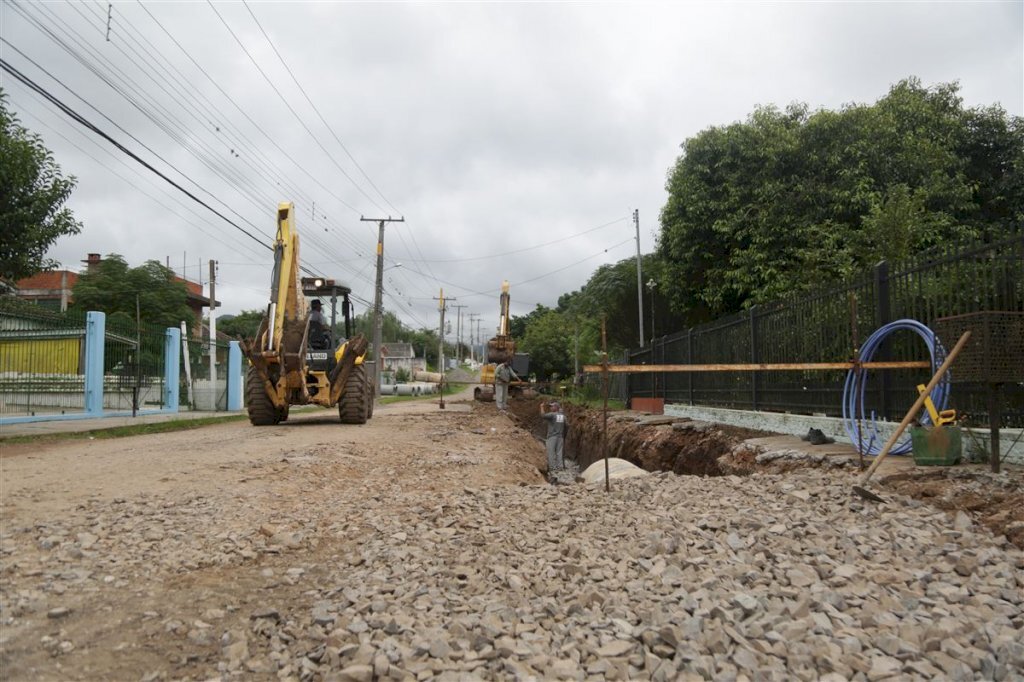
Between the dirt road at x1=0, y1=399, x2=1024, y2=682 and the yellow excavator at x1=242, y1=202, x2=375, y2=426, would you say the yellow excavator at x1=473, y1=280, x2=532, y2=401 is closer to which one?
the yellow excavator at x1=242, y1=202, x2=375, y2=426

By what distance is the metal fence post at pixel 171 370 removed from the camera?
19141 mm

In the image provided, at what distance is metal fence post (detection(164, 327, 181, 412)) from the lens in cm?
1914

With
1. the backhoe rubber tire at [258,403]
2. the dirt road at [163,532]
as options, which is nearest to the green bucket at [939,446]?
the dirt road at [163,532]

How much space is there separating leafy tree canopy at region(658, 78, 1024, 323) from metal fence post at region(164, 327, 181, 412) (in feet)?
47.6

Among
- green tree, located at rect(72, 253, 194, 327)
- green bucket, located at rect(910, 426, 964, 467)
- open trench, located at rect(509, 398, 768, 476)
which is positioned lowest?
open trench, located at rect(509, 398, 768, 476)

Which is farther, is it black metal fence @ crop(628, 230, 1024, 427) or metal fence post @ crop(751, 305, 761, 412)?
metal fence post @ crop(751, 305, 761, 412)

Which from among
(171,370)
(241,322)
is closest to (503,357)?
(171,370)

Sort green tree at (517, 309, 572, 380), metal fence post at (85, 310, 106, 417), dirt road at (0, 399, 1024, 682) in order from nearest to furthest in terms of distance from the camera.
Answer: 1. dirt road at (0, 399, 1024, 682)
2. metal fence post at (85, 310, 106, 417)
3. green tree at (517, 309, 572, 380)

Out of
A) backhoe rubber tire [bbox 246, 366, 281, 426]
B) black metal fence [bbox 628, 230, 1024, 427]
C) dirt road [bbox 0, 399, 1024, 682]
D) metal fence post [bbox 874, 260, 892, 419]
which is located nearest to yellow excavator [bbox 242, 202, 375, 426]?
backhoe rubber tire [bbox 246, 366, 281, 426]

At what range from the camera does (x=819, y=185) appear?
18.0m

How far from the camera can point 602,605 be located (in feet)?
10.2

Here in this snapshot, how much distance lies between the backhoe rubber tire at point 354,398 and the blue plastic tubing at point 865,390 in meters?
9.34

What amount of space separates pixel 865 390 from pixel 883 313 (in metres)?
0.90

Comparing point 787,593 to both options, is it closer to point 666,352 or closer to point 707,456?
point 707,456
